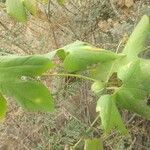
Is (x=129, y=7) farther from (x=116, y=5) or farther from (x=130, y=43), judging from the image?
(x=130, y=43)

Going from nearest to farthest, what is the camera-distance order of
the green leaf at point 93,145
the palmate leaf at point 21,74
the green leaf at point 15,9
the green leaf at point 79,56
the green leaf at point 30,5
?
the palmate leaf at point 21,74 < the green leaf at point 79,56 < the green leaf at point 93,145 < the green leaf at point 15,9 < the green leaf at point 30,5

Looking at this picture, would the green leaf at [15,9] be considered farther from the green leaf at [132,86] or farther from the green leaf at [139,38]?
the green leaf at [132,86]

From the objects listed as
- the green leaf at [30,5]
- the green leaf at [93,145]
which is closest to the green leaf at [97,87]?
the green leaf at [93,145]

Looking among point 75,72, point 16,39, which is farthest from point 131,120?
point 16,39

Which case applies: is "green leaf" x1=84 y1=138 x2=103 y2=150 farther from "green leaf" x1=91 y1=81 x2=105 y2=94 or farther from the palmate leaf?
the palmate leaf

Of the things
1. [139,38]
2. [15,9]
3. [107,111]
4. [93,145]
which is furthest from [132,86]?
[15,9]

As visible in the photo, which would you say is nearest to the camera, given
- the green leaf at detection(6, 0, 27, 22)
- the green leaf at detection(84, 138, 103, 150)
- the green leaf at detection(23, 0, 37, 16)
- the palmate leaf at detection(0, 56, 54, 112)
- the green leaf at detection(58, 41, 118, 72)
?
the palmate leaf at detection(0, 56, 54, 112)

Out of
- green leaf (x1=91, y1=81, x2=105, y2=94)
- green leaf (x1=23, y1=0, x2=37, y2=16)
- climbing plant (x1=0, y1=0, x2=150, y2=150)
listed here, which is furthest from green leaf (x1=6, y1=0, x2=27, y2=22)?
green leaf (x1=91, y1=81, x2=105, y2=94)

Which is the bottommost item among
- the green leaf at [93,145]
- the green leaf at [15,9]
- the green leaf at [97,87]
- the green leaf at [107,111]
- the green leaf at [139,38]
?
the green leaf at [93,145]
